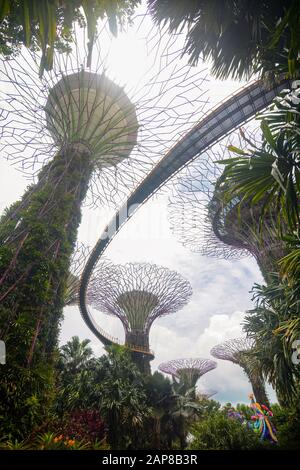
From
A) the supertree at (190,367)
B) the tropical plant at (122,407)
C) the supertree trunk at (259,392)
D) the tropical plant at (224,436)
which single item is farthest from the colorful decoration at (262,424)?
the supertree at (190,367)

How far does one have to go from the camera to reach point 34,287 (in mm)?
4551

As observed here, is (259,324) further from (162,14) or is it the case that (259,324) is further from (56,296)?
(162,14)

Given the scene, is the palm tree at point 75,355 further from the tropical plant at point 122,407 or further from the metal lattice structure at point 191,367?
the metal lattice structure at point 191,367

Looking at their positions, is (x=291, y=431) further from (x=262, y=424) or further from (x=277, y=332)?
(x=277, y=332)

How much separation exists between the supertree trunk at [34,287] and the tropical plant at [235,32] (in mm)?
3744

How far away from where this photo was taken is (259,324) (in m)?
10.6

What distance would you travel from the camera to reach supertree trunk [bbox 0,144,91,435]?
366cm

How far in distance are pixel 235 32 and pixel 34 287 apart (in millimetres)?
→ 5333

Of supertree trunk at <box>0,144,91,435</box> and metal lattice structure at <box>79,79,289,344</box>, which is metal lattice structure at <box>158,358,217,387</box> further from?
supertree trunk at <box>0,144,91,435</box>

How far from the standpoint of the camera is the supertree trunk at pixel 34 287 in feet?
12.0

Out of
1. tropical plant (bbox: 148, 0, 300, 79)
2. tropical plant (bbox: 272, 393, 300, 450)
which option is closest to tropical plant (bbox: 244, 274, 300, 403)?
tropical plant (bbox: 272, 393, 300, 450)

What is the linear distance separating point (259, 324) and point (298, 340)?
15.8 feet

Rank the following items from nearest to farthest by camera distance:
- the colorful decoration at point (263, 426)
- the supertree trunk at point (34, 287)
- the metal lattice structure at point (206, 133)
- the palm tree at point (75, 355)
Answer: the supertree trunk at point (34, 287) → the colorful decoration at point (263, 426) → the metal lattice structure at point (206, 133) → the palm tree at point (75, 355)

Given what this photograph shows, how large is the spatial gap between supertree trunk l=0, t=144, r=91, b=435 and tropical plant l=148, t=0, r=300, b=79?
3.74m
